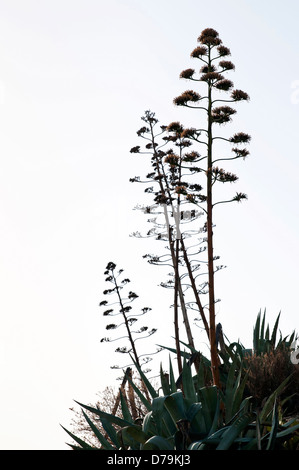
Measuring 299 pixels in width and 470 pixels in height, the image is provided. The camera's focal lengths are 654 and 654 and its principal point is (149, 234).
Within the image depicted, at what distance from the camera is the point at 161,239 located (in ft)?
39.5

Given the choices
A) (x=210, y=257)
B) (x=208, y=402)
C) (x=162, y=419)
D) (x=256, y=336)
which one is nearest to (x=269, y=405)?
(x=208, y=402)

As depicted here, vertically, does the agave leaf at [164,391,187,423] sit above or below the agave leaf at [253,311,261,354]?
below

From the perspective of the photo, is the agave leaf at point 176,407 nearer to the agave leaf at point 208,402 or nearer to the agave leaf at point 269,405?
the agave leaf at point 208,402

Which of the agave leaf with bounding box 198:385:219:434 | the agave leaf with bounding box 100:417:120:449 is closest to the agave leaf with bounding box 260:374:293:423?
the agave leaf with bounding box 198:385:219:434

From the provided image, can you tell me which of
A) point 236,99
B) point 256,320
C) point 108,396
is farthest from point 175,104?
point 108,396

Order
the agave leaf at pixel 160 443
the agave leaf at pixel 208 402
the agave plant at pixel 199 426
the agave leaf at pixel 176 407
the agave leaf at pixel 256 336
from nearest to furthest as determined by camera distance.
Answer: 1. the agave leaf at pixel 160 443
2. the agave plant at pixel 199 426
3. the agave leaf at pixel 176 407
4. the agave leaf at pixel 208 402
5. the agave leaf at pixel 256 336

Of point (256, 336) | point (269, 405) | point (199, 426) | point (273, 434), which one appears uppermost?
point (256, 336)

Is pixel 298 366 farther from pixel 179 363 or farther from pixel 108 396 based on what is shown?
pixel 108 396

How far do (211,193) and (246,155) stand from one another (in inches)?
26.4

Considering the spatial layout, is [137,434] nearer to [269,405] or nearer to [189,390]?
[189,390]

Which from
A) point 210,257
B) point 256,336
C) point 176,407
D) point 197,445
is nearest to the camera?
point 197,445

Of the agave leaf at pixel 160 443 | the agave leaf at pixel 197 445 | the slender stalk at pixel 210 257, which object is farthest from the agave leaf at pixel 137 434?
the slender stalk at pixel 210 257

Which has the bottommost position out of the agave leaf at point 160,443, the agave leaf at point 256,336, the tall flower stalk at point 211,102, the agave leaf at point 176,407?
the agave leaf at point 160,443

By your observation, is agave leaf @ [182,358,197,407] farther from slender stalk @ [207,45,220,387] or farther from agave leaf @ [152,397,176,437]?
slender stalk @ [207,45,220,387]
